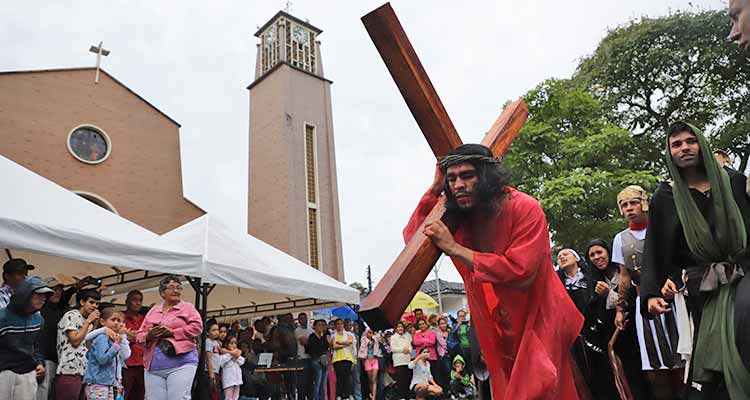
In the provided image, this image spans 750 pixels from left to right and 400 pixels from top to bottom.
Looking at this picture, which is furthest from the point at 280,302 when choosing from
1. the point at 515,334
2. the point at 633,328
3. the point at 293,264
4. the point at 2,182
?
the point at 515,334

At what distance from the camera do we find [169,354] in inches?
255

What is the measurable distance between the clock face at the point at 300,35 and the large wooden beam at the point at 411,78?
3669cm

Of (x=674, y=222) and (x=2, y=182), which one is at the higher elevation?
(x=2, y=182)

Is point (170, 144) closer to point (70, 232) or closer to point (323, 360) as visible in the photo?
point (323, 360)

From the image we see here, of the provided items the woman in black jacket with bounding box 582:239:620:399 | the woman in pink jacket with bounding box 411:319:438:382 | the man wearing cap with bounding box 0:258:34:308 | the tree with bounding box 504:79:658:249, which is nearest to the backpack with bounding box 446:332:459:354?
the woman in pink jacket with bounding box 411:319:438:382

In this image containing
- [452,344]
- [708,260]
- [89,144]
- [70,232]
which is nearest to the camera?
[708,260]

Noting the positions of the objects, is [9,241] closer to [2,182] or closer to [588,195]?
[2,182]

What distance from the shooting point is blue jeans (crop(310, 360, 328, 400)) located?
1158 cm

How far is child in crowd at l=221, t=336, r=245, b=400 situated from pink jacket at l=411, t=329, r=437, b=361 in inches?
145

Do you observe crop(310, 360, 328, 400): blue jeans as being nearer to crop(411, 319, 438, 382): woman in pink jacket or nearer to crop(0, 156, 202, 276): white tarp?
crop(411, 319, 438, 382): woman in pink jacket

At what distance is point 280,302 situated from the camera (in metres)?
13.0

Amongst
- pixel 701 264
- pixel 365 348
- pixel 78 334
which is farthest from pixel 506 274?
pixel 365 348

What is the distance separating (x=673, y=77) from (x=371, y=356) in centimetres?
1702

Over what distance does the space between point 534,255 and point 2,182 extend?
6856 mm
